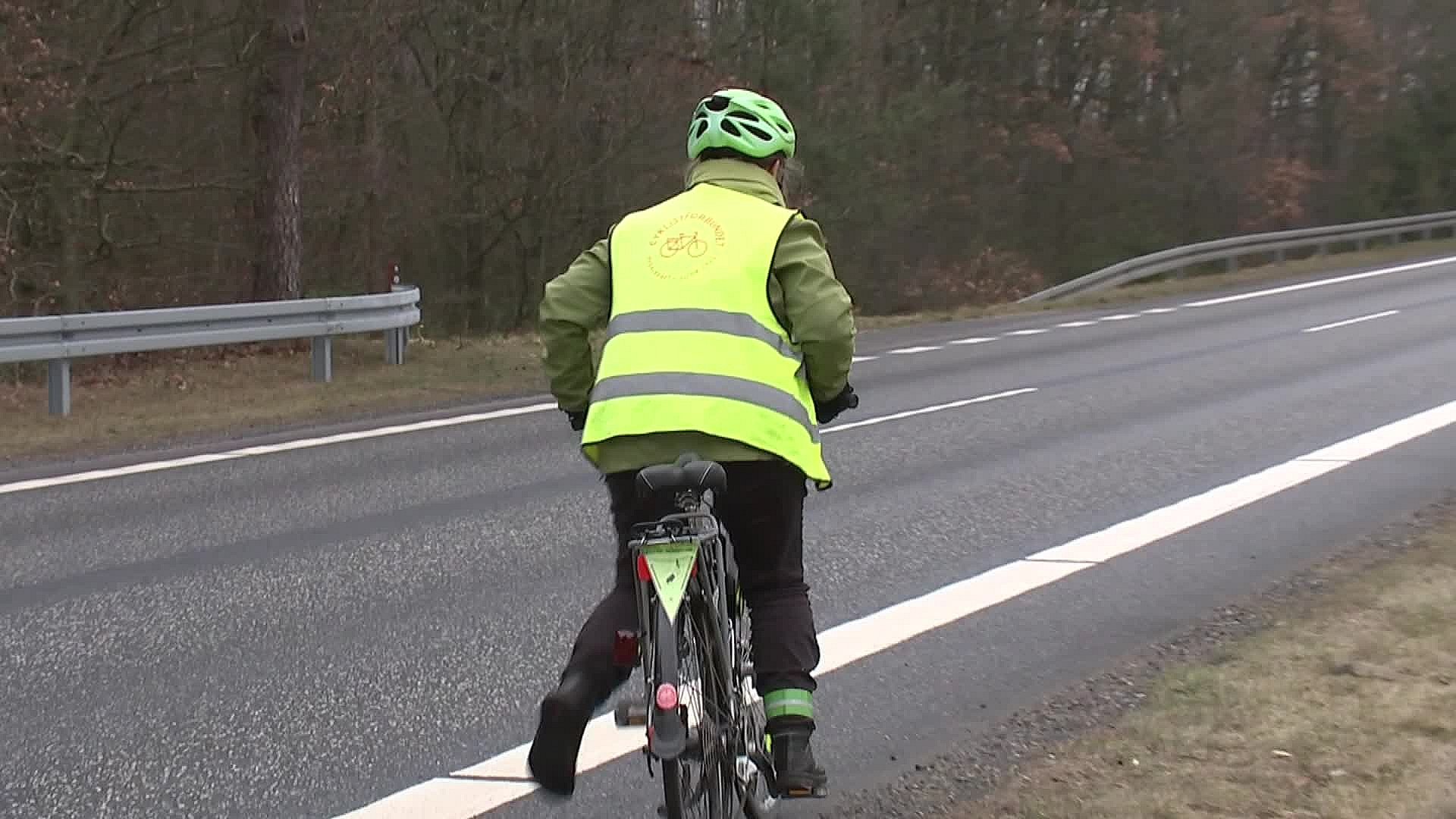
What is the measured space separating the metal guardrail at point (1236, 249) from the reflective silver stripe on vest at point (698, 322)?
2435 centimetres

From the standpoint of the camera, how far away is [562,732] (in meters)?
4.00

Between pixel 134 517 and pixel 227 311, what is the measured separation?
17.0 ft

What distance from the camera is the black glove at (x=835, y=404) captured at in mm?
4277

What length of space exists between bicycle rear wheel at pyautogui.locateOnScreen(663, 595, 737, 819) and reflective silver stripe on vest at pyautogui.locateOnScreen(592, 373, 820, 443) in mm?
472

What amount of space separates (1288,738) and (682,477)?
7.87ft

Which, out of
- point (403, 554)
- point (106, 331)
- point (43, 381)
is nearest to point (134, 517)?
point (403, 554)

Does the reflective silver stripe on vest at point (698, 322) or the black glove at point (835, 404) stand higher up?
the reflective silver stripe on vest at point (698, 322)

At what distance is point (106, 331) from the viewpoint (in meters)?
13.3

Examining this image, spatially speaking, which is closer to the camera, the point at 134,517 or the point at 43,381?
the point at 134,517

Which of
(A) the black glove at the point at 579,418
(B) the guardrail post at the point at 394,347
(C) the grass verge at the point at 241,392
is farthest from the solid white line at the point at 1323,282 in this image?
(A) the black glove at the point at 579,418

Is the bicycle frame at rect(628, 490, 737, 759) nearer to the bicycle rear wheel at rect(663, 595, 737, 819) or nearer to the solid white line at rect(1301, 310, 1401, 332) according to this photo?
the bicycle rear wheel at rect(663, 595, 737, 819)

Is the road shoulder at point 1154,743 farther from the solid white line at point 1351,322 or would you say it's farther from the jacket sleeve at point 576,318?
the solid white line at point 1351,322

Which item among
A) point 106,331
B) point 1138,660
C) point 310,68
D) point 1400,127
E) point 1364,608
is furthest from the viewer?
point 1400,127

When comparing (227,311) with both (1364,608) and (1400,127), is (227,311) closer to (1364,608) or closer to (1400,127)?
(1364,608)
